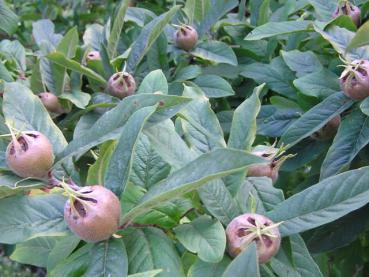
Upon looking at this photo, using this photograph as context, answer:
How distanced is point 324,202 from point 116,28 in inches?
29.4

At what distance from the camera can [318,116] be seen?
1.09 m

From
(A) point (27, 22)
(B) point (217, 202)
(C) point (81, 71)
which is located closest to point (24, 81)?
(C) point (81, 71)

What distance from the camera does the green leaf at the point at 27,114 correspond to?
91 centimetres

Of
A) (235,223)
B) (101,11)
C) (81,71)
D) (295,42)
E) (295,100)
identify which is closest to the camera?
(235,223)

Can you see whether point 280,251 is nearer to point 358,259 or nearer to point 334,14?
point 334,14

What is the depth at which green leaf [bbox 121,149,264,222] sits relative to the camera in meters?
0.66

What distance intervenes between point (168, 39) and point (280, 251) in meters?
0.81

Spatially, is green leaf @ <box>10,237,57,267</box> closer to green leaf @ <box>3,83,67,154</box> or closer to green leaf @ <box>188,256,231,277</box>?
Result: green leaf @ <box>3,83,67,154</box>

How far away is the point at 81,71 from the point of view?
122 centimetres

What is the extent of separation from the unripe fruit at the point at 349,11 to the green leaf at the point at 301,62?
0.36 ft

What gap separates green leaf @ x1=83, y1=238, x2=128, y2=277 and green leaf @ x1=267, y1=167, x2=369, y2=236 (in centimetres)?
22

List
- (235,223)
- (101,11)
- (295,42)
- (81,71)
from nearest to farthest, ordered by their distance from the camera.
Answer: (235,223) → (81,71) → (295,42) → (101,11)

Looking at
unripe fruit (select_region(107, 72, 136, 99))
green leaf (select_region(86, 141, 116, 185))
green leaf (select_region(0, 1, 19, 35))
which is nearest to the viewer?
green leaf (select_region(86, 141, 116, 185))

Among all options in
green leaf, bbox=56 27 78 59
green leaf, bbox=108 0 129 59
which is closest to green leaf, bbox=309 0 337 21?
green leaf, bbox=108 0 129 59
